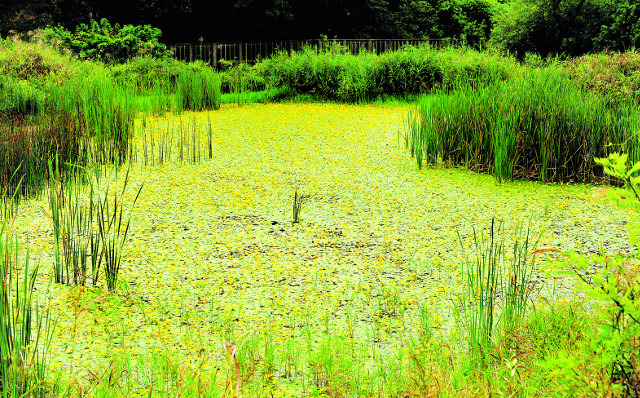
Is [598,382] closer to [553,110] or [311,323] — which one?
[311,323]

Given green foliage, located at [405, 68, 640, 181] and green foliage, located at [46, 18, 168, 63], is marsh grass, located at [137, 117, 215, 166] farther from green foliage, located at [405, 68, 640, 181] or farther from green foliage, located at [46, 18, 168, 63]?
green foliage, located at [46, 18, 168, 63]

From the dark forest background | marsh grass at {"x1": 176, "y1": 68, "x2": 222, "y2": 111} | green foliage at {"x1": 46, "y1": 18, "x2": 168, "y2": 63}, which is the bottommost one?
marsh grass at {"x1": 176, "y1": 68, "x2": 222, "y2": 111}

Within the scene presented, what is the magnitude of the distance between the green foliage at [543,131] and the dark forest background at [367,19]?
33.8ft

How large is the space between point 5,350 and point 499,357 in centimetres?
156

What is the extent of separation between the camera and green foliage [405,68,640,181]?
190 inches

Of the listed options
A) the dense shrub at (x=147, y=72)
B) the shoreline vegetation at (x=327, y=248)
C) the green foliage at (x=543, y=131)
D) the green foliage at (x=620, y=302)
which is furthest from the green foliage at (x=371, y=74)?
the green foliage at (x=620, y=302)

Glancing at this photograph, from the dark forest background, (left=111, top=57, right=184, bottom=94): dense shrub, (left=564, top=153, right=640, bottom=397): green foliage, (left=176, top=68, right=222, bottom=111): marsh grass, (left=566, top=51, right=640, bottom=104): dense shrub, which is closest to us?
(left=564, top=153, right=640, bottom=397): green foliage

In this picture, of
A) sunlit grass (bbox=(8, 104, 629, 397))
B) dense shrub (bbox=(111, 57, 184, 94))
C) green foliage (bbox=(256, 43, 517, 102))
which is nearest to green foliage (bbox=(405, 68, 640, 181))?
sunlit grass (bbox=(8, 104, 629, 397))

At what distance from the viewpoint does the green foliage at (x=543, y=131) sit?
4820mm

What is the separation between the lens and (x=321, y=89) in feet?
34.2

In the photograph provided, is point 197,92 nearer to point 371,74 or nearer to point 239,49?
point 371,74

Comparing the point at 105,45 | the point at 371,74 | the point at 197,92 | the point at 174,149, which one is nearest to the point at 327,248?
the point at 174,149

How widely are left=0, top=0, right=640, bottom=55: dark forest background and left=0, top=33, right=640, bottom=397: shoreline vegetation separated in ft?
25.8

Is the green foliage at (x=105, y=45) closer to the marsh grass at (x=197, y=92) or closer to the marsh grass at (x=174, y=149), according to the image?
the marsh grass at (x=197, y=92)
